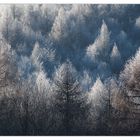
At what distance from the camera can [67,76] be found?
7074 mm

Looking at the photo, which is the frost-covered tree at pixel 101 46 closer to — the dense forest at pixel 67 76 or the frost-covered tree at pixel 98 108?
the dense forest at pixel 67 76

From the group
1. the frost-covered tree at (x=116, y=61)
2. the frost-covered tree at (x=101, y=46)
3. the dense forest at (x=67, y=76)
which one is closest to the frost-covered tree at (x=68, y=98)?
the dense forest at (x=67, y=76)

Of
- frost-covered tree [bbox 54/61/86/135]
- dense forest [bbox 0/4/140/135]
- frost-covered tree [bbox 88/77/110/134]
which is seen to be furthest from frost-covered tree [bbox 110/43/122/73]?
frost-covered tree [bbox 54/61/86/135]

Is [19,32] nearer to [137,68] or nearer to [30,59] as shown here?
[30,59]

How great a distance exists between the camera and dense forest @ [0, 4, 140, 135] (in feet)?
23.1

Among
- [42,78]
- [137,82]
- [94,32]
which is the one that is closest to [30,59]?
[42,78]

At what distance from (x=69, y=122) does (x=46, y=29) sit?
1058mm

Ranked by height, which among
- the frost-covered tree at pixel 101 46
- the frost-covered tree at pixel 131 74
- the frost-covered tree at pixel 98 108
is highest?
the frost-covered tree at pixel 101 46

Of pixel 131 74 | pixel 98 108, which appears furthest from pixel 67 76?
pixel 131 74

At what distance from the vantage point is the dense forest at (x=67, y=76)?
7.05 meters

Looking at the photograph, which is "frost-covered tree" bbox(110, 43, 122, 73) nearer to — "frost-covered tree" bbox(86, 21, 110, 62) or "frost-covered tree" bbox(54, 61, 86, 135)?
"frost-covered tree" bbox(86, 21, 110, 62)

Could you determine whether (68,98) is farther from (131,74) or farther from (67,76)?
(131,74)

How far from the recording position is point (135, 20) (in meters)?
7.12

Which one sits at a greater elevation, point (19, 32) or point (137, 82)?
point (19, 32)
